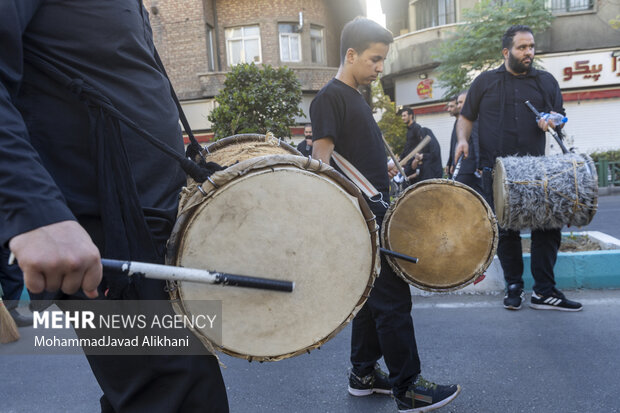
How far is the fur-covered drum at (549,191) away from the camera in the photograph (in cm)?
333

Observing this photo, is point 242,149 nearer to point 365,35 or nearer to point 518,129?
point 365,35

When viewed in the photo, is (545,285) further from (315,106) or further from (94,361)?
(94,361)

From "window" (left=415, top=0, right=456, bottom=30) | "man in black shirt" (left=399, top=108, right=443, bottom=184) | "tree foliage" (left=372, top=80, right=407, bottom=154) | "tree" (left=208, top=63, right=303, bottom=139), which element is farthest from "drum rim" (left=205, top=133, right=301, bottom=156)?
"window" (left=415, top=0, right=456, bottom=30)

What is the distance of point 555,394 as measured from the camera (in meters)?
2.61

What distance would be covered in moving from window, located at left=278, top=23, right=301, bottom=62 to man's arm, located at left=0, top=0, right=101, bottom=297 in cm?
1826

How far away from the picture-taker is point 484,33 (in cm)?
1429

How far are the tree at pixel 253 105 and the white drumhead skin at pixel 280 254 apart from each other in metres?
8.28

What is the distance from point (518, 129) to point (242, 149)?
2955 mm

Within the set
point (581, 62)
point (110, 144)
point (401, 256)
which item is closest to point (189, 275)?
point (110, 144)

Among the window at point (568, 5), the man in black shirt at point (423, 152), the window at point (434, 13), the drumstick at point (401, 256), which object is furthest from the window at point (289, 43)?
the drumstick at point (401, 256)

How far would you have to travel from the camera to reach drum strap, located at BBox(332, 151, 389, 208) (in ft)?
8.03

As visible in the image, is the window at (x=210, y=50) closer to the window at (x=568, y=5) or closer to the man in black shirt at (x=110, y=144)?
the window at (x=568, y=5)

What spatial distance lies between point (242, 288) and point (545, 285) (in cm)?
325

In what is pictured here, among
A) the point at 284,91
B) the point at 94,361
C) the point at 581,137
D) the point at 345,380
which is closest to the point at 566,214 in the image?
the point at 345,380
